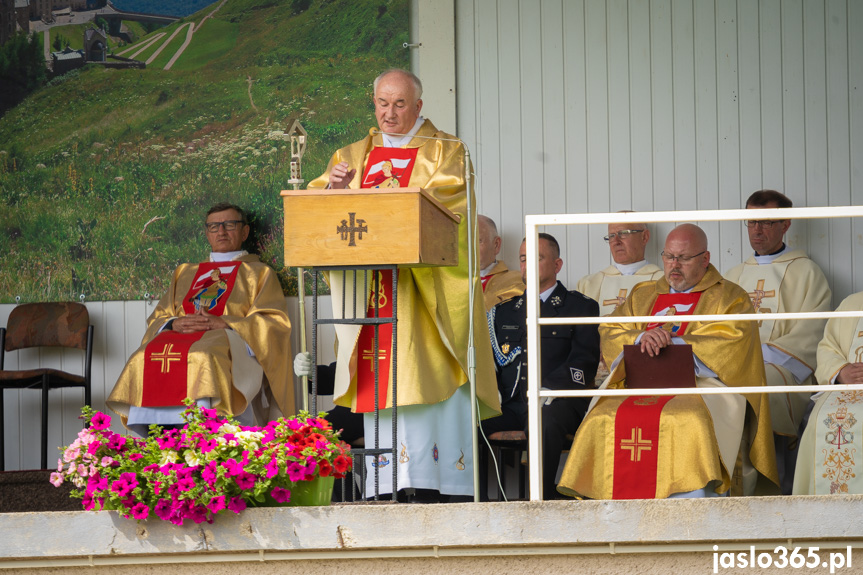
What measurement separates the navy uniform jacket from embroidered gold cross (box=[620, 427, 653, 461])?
729 mm

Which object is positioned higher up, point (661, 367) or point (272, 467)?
point (661, 367)

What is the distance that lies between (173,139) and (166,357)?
1.87m

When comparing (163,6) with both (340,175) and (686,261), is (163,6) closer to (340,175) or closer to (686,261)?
(340,175)

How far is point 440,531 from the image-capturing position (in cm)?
316

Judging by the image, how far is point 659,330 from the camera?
189 inches

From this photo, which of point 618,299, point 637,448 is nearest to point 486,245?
point 618,299

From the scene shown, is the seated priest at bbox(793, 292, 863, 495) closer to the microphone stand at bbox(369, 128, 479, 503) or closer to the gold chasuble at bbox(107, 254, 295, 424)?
the microphone stand at bbox(369, 128, 479, 503)

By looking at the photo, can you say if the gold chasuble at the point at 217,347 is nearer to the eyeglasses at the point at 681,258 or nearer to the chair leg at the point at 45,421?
the chair leg at the point at 45,421

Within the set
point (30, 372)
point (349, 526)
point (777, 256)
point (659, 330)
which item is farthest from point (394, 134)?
point (30, 372)

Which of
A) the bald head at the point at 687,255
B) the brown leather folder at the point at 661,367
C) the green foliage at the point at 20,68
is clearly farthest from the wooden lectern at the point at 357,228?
the green foliage at the point at 20,68

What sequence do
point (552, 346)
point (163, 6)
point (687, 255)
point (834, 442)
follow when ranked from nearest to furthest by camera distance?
1. point (834, 442)
2. point (687, 255)
3. point (552, 346)
4. point (163, 6)

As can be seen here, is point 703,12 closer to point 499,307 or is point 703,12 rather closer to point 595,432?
point 499,307

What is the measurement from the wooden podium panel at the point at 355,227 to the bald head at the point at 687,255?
207 cm

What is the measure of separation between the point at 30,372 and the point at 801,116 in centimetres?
486
